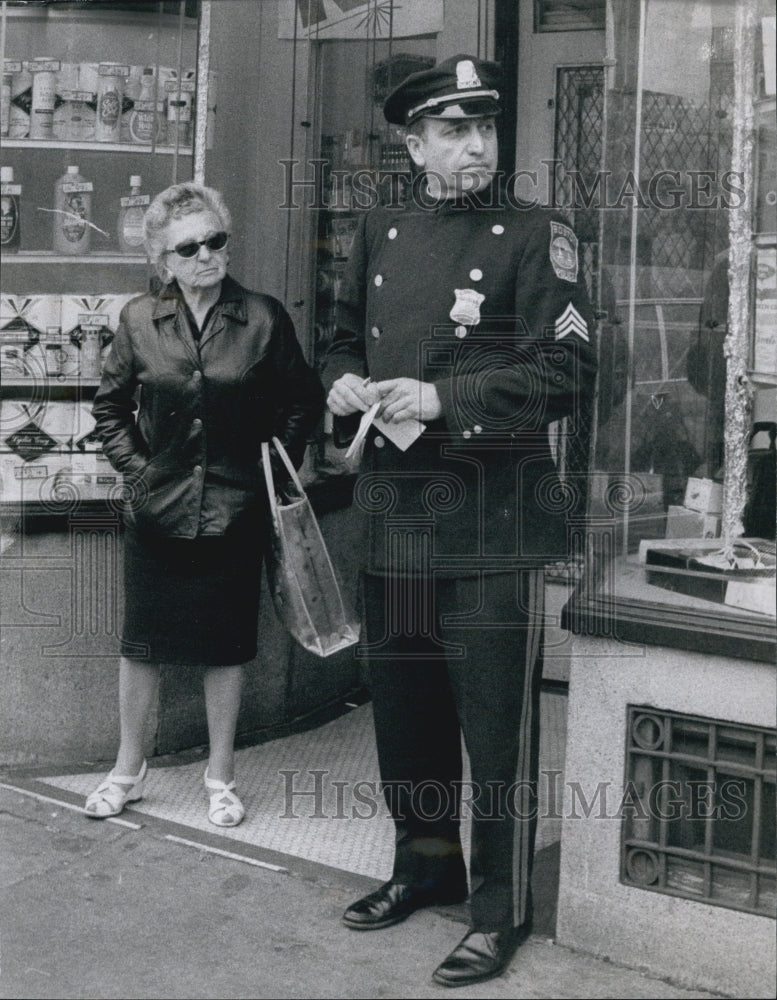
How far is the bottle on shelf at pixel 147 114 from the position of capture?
A: 203 inches

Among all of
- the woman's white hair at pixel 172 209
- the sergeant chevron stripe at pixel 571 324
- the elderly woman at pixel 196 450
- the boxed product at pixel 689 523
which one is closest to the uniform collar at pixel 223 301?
the elderly woman at pixel 196 450

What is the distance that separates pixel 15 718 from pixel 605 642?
7.63 feet

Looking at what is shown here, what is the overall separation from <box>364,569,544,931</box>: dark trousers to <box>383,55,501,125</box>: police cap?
1.16m

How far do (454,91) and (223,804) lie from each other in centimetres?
231

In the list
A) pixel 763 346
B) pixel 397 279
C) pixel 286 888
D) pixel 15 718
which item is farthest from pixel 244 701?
pixel 763 346

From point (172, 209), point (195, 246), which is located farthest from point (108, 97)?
point (195, 246)

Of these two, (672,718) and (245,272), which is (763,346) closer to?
(672,718)

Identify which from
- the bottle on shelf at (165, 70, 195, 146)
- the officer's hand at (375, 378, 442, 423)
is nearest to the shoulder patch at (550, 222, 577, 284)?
the officer's hand at (375, 378, 442, 423)

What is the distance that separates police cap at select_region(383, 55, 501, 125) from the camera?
12.0 feet

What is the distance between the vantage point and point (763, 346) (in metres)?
3.74

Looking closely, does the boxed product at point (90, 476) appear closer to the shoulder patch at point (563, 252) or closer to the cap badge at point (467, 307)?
the cap badge at point (467, 307)

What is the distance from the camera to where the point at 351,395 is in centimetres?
374

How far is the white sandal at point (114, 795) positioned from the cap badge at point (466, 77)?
2425mm

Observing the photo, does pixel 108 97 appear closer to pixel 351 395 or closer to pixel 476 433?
pixel 351 395
